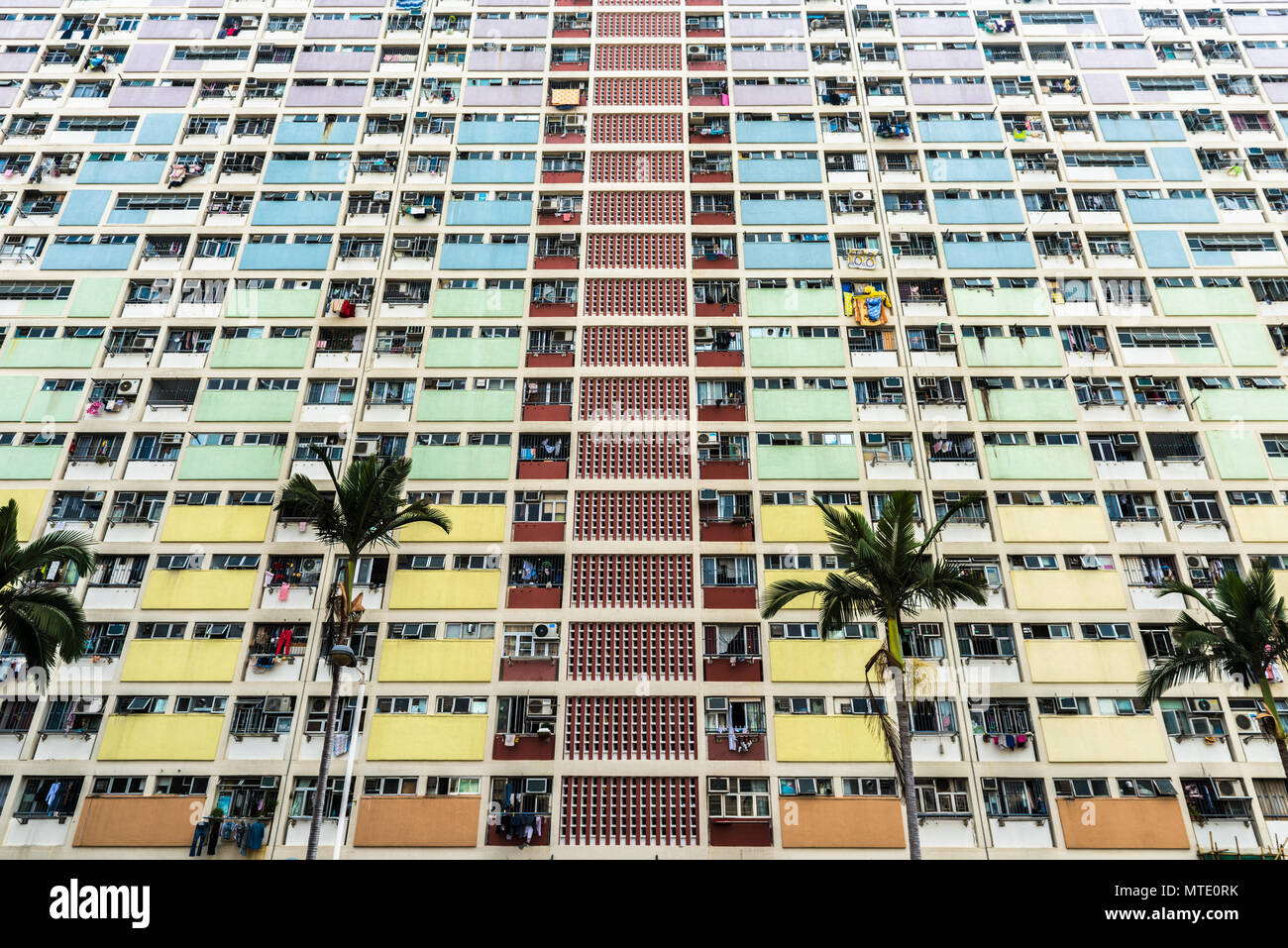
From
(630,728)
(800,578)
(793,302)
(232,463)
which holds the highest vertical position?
(793,302)

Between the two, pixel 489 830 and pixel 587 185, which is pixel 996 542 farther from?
pixel 587 185

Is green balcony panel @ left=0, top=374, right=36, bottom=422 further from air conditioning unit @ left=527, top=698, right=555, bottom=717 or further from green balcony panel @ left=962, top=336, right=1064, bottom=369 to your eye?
green balcony panel @ left=962, top=336, right=1064, bottom=369

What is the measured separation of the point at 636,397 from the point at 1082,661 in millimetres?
22948

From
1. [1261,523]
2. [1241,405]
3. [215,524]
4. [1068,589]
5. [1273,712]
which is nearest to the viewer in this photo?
[1273,712]

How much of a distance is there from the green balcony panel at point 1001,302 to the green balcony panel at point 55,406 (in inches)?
1741

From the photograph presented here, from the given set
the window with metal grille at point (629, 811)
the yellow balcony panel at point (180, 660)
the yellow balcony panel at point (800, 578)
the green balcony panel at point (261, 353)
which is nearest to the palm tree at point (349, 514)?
the yellow balcony panel at point (180, 660)

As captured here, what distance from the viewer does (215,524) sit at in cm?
3766

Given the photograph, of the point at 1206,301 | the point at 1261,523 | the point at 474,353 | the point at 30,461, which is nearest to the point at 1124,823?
the point at 1261,523

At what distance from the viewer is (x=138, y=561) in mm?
37094

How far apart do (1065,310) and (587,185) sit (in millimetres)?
26403

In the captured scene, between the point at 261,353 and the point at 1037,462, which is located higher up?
the point at 261,353

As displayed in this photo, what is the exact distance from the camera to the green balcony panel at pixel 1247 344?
40.8 metres

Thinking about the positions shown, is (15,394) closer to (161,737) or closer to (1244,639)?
(161,737)
